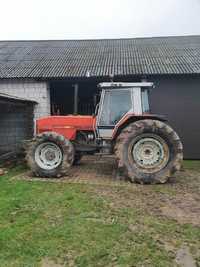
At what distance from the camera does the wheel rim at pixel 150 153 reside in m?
7.37

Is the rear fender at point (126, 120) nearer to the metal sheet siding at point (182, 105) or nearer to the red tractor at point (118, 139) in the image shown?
the red tractor at point (118, 139)

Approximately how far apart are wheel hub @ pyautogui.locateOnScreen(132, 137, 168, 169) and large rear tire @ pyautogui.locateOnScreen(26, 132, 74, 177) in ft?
4.84

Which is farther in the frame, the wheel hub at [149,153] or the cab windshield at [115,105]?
the cab windshield at [115,105]

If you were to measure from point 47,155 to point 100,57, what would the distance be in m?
6.62

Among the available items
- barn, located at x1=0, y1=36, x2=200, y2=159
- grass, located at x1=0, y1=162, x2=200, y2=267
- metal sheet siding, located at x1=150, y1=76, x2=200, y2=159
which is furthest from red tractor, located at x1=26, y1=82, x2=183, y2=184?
metal sheet siding, located at x1=150, y1=76, x2=200, y2=159

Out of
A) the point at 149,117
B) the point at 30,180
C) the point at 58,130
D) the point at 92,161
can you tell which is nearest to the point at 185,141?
the point at 92,161

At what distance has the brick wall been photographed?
474 inches

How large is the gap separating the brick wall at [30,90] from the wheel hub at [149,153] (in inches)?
219

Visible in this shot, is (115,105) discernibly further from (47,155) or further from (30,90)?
(30,90)

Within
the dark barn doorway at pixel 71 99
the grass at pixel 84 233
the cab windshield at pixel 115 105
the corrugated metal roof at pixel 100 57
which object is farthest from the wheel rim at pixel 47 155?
the dark barn doorway at pixel 71 99

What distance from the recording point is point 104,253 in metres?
3.71

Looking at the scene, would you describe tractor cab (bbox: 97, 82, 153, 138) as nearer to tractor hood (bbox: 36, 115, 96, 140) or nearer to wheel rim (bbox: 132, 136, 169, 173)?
tractor hood (bbox: 36, 115, 96, 140)

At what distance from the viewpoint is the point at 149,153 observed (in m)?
7.46

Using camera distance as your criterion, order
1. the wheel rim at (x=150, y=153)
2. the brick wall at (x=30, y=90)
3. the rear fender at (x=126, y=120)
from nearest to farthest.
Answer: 1. the wheel rim at (x=150, y=153)
2. the rear fender at (x=126, y=120)
3. the brick wall at (x=30, y=90)
